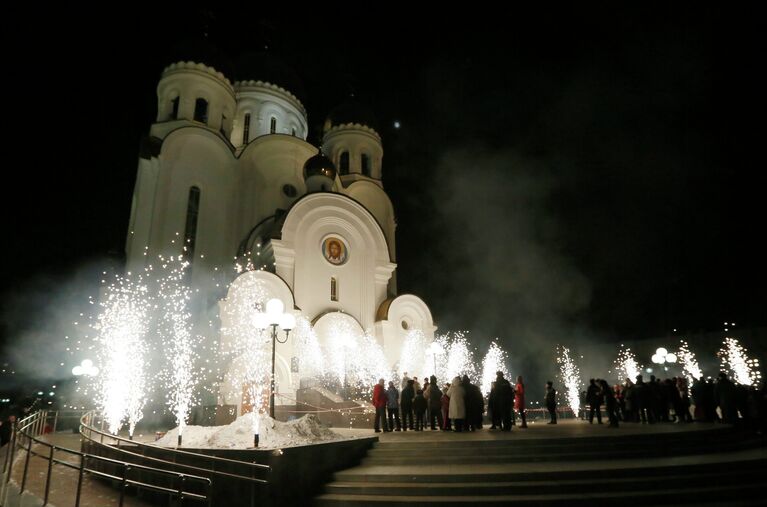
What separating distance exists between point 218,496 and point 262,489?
0.88 meters

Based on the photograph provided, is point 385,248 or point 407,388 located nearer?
point 407,388

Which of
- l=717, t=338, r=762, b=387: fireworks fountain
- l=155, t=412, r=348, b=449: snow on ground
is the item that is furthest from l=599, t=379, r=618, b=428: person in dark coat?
l=717, t=338, r=762, b=387: fireworks fountain

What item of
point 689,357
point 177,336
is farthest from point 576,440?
point 689,357

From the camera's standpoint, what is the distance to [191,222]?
26.2 meters

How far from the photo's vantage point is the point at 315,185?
2756 centimetres

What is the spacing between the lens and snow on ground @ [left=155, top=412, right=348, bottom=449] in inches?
350

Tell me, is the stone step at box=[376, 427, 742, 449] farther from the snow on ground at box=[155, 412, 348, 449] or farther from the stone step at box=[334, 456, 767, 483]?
the snow on ground at box=[155, 412, 348, 449]

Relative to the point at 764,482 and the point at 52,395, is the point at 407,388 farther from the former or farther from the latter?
the point at 52,395

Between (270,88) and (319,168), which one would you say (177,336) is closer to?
(319,168)

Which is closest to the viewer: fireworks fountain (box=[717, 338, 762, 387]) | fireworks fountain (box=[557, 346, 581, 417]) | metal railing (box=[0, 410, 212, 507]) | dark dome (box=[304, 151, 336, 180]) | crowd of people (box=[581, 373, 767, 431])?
metal railing (box=[0, 410, 212, 507])

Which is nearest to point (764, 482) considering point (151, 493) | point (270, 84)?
point (151, 493)

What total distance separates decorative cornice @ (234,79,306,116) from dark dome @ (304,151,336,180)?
1047 cm

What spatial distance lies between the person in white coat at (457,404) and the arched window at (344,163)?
79.8 ft

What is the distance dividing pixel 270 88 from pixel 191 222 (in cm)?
1409
